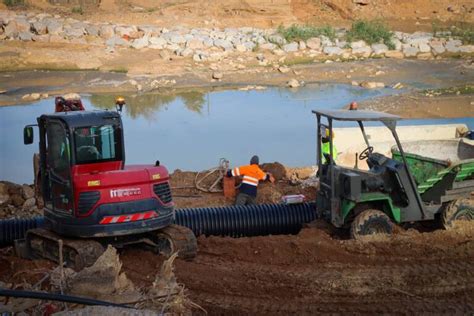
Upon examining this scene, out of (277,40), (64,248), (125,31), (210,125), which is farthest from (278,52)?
(64,248)

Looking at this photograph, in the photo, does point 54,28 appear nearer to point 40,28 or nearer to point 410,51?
point 40,28

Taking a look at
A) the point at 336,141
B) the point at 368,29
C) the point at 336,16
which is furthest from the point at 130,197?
the point at 336,16

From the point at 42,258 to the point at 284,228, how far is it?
398cm

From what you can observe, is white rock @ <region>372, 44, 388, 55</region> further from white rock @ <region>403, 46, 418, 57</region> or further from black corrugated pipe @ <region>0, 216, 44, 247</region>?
black corrugated pipe @ <region>0, 216, 44, 247</region>

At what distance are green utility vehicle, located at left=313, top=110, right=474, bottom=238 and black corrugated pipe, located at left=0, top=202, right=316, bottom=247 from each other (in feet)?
2.11

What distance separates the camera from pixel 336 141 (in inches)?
687

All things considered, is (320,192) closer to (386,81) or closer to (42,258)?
(42,258)

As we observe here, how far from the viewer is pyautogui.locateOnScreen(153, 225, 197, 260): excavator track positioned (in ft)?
36.3

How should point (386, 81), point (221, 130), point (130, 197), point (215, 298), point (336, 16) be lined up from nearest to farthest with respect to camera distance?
point (215, 298) → point (130, 197) → point (221, 130) → point (386, 81) → point (336, 16)

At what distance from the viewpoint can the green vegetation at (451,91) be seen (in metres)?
30.1

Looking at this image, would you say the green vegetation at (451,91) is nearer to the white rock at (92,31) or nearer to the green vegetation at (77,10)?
the white rock at (92,31)

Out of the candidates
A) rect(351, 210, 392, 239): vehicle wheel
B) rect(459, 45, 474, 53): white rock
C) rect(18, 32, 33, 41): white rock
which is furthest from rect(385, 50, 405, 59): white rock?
rect(351, 210, 392, 239): vehicle wheel

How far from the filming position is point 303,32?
129ft

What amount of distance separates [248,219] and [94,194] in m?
3.36
